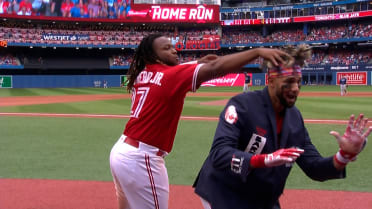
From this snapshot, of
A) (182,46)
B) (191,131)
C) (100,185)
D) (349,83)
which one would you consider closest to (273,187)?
(100,185)

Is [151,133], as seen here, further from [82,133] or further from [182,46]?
[182,46]

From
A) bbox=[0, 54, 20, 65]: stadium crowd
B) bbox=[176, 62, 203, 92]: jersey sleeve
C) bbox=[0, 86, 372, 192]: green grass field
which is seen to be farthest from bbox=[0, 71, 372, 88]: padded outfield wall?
bbox=[176, 62, 203, 92]: jersey sleeve

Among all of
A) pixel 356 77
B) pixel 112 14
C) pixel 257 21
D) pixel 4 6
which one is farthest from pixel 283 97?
pixel 257 21

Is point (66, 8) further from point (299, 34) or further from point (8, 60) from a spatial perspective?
point (299, 34)

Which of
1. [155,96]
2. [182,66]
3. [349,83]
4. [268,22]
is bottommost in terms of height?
[349,83]

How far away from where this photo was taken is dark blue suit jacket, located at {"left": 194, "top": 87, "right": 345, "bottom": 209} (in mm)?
2264

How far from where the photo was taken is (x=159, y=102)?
9.41 feet

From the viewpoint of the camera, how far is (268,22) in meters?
53.3

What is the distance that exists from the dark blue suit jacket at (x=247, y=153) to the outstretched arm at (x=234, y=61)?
0.21m

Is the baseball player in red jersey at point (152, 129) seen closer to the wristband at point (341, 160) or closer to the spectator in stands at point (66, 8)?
the wristband at point (341, 160)

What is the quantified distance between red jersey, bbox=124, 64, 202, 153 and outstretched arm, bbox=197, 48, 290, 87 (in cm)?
12

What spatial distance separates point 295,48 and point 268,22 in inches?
2098

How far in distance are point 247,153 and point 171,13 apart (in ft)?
173

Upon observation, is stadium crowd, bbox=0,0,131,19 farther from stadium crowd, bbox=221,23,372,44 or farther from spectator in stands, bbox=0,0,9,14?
stadium crowd, bbox=221,23,372,44
